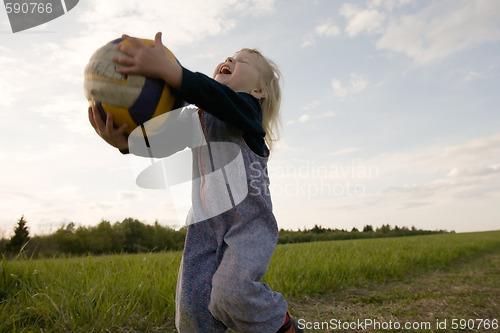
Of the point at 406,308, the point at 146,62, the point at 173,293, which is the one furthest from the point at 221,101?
the point at 406,308

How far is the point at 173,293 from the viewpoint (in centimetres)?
353

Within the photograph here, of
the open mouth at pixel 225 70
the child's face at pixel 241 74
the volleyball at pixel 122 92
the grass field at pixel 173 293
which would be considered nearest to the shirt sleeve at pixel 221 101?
the volleyball at pixel 122 92

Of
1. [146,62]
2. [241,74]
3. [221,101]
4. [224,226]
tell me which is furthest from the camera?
[241,74]

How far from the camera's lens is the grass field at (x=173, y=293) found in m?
2.88

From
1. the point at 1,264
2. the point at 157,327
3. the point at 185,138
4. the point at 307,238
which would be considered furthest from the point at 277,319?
the point at 307,238

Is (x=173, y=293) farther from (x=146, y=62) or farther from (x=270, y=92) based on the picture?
(x=146, y=62)

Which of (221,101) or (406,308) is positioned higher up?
(221,101)

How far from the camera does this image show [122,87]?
1.80 meters

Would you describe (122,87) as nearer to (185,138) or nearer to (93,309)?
(185,138)

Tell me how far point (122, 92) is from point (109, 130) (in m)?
Answer: 0.22

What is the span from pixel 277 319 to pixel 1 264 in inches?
107

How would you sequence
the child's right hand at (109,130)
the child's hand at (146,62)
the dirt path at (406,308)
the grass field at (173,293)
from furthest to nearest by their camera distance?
the dirt path at (406,308) < the grass field at (173,293) < the child's right hand at (109,130) < the child's hand at (146,62)

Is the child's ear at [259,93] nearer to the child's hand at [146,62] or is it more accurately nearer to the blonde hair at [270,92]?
the blonde hair at [270,92]

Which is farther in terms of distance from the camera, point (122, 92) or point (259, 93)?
point (259, 93)
